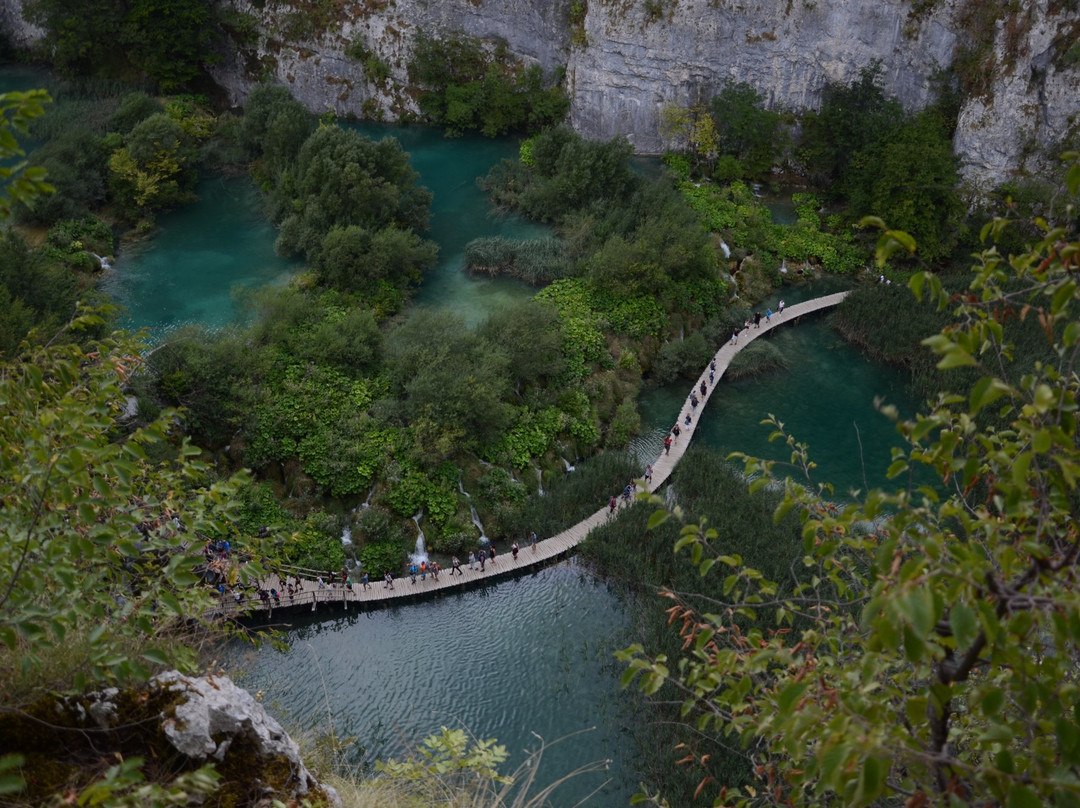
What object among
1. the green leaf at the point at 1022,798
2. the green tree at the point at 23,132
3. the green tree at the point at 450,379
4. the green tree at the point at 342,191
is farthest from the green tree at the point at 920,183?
the green tree at the point at 23,132

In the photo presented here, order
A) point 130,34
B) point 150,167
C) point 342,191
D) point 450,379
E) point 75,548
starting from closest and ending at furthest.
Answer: point 75,548, point 450,379, point 342,191, point 150,167, point 130,34

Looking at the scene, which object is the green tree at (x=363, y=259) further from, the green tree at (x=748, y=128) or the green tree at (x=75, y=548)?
the green tree at (x=75, y=548)

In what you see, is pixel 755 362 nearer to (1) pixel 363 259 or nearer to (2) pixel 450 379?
(2) pixel 450 379

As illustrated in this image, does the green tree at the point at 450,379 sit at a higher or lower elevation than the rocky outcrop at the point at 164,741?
lower

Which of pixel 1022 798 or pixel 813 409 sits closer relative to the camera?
pixel 1022 798

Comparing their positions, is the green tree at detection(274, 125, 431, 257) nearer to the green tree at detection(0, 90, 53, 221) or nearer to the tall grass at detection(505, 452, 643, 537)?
the tall grass at detection(505, 452, 643, 537)

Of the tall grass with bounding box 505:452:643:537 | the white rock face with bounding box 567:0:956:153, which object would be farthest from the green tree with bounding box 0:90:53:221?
the white rock face with bounding box 567:0:956:153

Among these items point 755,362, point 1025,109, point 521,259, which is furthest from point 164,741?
point 1025,109
